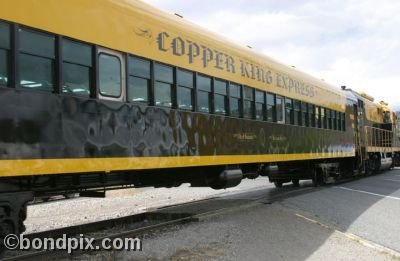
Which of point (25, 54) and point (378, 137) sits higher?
point (25, 54)

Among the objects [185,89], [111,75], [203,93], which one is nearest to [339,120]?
[203,93]

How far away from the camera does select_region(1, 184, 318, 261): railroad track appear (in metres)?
6.73

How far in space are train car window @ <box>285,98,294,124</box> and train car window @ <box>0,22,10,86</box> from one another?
29.3 feet

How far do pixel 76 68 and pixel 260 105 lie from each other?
6168mm

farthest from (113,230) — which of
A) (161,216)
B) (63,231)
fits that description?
(161,216)

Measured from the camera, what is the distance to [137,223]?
378 inches

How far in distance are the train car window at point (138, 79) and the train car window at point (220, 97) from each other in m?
2.31

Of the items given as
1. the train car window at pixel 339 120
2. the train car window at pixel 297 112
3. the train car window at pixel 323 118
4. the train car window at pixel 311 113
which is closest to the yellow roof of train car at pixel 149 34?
the train car window at pixel 297 112

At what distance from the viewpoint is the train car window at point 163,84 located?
26.8 ft

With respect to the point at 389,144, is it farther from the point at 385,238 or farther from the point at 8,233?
the point at 8,233

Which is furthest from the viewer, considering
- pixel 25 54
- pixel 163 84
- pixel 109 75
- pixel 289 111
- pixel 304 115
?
pixel 304 115

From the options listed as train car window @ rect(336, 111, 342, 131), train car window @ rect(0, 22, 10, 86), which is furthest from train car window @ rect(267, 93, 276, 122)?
train car window @ rect(0, 22, 10, 86)

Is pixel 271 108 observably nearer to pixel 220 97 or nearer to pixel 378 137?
pixel 220 97

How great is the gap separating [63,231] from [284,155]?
6.63 m
